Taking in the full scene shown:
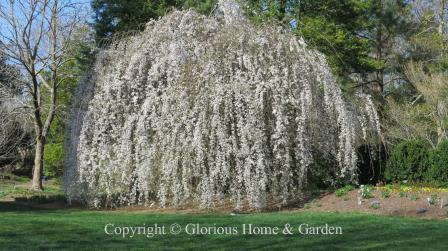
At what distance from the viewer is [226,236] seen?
7.11 meters

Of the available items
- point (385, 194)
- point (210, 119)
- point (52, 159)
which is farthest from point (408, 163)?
point (52, 159)

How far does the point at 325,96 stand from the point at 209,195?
119 inches

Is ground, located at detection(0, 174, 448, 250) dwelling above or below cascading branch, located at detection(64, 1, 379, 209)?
below

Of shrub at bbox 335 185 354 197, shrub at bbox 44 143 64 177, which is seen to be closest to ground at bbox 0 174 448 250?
shrub at bbox 335 185 354 197

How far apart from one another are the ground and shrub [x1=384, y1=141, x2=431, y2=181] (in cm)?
243

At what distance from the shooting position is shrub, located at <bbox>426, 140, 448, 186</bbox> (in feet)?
43.3

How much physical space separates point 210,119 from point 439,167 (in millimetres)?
6524

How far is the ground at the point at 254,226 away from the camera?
6.38 m

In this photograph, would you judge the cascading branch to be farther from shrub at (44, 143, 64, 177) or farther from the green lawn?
shrub at (44, 143, 64, 177)

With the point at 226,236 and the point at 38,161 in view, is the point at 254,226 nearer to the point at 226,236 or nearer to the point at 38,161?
the point at 226,236

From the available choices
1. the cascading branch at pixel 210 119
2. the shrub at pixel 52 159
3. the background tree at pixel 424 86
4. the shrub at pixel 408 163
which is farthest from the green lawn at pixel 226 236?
the shrub at pixel 52 159

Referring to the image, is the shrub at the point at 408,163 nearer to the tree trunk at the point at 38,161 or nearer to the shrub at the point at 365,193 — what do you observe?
the shrub at the point at 365,193

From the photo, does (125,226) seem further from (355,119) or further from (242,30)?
(355,119)

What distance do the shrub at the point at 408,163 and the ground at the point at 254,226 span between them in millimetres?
2428
